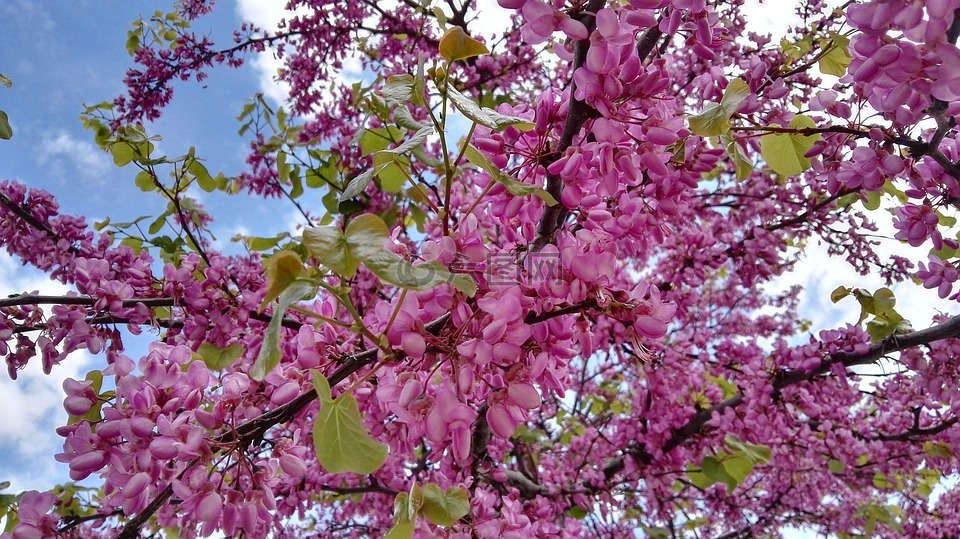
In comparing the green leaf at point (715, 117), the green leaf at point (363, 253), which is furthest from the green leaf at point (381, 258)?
the green leaf at point (715, 117)

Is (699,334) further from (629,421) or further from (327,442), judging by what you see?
(327,442)

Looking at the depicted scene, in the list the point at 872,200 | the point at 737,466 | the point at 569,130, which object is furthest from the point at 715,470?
the point at 569,130

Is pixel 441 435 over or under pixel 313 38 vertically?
→ under

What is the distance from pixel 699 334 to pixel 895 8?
2309 mm

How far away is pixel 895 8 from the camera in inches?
30.7

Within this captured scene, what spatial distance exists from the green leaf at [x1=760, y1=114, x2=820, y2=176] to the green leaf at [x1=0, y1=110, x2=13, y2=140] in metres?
1.99

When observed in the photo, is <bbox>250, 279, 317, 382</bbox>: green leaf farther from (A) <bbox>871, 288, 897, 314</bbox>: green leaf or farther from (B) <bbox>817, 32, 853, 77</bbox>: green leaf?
(A) <bbox>871, 288, 897, 314</bbox>: green leaf

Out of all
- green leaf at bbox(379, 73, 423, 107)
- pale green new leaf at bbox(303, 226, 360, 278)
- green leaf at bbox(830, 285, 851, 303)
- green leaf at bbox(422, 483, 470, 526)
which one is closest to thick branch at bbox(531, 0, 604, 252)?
green leaf at bbox(379, 73, 423, 107)

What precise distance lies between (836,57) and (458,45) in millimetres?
1210

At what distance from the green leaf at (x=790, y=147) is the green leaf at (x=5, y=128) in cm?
199

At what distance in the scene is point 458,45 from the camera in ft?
3.08

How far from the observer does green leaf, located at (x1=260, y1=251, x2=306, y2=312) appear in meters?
0.70

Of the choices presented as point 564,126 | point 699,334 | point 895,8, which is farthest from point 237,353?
point 699,334

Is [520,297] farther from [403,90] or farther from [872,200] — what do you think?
[872,200]
